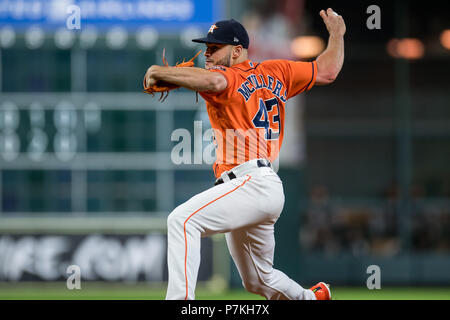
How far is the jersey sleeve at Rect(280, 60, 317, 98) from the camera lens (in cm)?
A: 502

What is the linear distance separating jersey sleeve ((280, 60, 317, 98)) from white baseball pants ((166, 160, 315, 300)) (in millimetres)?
670

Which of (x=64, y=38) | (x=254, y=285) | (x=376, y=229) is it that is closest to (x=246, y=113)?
(x=254, y=285)

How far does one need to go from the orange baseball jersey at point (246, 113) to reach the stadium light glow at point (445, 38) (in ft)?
48.2

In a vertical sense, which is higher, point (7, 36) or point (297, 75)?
point (7, 36)

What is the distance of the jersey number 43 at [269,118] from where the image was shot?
4730 mm

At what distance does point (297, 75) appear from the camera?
5043 mm

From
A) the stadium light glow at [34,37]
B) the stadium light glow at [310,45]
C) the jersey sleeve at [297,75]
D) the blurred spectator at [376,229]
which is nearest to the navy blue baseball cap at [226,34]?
the jersey sleeve at [297,75]

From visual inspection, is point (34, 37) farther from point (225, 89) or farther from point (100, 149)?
point (225, 89)

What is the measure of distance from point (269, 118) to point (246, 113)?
0.21m

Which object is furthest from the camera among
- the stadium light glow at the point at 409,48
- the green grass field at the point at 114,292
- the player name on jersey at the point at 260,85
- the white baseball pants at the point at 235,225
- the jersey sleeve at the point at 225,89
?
the stadium light glow at the point at 409,48

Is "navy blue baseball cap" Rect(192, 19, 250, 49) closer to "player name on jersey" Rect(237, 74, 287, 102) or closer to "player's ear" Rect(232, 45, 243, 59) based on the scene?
"player's ear" Rect(232, 45, 243, 59)

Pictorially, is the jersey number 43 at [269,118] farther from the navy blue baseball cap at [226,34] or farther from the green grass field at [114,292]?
the green grass field at [114,292]

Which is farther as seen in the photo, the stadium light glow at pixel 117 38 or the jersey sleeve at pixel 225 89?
the stadium light glow at pixel 117 38

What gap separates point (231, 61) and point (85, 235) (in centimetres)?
651
